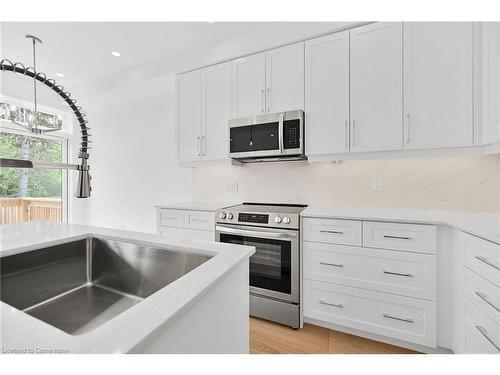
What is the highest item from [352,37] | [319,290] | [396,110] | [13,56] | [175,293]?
[13,56]

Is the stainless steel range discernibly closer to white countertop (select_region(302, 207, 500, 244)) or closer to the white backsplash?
white countertop (select_region(302, 207, 500, 244))

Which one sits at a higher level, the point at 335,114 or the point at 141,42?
the point at 141,42

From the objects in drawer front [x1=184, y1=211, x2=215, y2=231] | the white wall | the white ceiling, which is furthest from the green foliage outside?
drawer front [x1=184, y1=211, x2=215, y2=231]

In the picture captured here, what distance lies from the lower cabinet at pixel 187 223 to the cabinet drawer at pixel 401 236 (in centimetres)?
138

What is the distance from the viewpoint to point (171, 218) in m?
2.59

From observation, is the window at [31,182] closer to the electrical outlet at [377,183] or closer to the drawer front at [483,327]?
the electrical outlet at [377,183]

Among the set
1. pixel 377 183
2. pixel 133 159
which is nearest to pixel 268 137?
pixel 377 183

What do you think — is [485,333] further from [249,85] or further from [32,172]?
[32,172]

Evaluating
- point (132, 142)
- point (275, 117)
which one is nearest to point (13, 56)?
point (132, 142)

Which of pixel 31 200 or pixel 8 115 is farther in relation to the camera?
pixel 31 200

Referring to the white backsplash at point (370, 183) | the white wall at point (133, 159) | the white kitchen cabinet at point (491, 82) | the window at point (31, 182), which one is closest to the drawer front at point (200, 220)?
the white backsplash at point (370, 183)

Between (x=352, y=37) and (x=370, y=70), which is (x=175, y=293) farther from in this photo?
(x=352, y=37)

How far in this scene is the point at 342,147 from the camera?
2.12 m

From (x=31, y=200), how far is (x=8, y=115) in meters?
3.40
